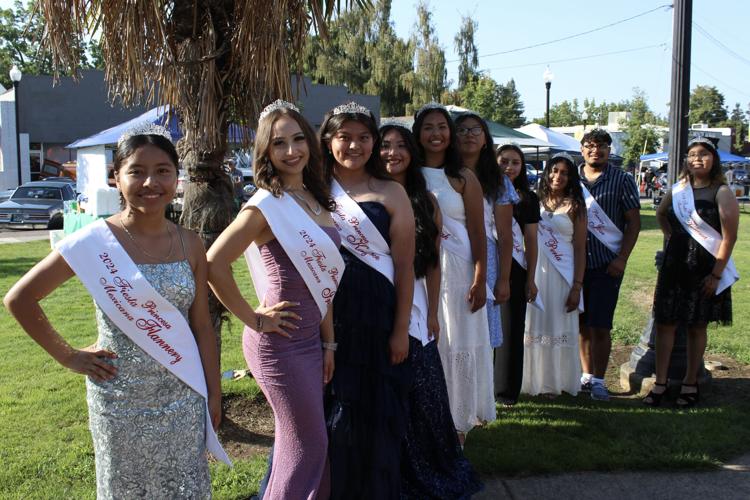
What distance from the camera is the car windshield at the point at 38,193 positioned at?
63.5ft

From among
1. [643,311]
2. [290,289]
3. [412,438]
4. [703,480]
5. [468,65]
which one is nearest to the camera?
[290,289]

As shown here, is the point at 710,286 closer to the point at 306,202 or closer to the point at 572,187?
the point at 572,187

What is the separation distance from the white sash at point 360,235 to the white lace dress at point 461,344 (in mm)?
930

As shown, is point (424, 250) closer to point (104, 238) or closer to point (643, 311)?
point (104, 238)

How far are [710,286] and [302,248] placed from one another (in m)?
3.22

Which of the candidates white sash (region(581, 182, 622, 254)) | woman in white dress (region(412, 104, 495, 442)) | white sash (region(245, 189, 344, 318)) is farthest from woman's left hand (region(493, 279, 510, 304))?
white sash (region(245, 189, 344, 318))

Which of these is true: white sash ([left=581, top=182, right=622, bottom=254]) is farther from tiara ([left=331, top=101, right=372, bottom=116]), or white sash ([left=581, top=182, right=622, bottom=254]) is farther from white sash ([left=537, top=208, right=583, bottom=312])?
tiara ([left=331, top=101, right=372, bottom=116])

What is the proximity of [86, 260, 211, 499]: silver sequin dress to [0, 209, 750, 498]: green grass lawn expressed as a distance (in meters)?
1.25

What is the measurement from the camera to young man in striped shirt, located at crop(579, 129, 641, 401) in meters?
5.02

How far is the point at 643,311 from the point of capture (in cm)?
818

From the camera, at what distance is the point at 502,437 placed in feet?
14.1

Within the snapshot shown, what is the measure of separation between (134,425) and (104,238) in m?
0.60

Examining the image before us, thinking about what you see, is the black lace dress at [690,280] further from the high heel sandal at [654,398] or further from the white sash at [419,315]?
the white sash at [419,315]

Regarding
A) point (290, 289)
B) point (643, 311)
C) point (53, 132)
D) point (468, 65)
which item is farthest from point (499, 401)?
point (468, 65)
